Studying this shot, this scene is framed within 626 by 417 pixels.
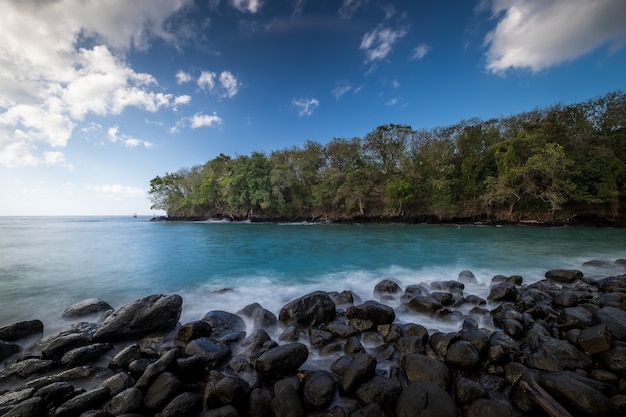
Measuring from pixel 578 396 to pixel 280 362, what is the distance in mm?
3294

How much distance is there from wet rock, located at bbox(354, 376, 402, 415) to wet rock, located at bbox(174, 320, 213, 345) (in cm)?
280

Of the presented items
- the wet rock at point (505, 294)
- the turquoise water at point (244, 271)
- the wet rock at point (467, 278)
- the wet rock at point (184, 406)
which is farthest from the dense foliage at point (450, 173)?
the wet rock at point (184, 406)

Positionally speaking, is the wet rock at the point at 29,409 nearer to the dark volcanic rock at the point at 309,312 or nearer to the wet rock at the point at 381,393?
the dark volcanic rock at the point at 309,312

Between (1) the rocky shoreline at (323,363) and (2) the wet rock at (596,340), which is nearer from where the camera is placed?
(1) the rocky shoreline at (323,363)

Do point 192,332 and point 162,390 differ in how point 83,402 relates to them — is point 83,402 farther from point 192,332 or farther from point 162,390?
point 192,332

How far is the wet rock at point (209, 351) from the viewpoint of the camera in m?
3.42

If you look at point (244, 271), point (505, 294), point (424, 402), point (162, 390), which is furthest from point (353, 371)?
point (244, 271)

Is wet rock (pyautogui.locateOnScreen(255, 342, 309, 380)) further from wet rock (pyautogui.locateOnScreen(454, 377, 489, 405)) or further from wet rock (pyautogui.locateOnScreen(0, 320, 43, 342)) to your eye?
wet rock (pyautogui.locateOnScreen(0, 320, 43, 342))

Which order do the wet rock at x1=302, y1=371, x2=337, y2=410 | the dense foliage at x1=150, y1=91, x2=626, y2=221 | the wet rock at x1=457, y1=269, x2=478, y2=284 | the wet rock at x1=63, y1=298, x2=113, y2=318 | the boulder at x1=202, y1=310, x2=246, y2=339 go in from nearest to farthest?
the wet rock at x1=302, y1=371, x2=337, y2=410, the boulder at x1=202, y1=310, x2=246, y2=339, the wet rock at x1=63, y1=298, x2=113, y2=318, the wet rock at x1=457, y1=269, x2=478, y2=284, the dense foliage at x1=150, y1=91, x2=626, y2=221

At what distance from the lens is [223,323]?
4695 millimetres

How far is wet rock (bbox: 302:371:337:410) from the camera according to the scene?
2756 mm

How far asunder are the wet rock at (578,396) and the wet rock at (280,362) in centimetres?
291

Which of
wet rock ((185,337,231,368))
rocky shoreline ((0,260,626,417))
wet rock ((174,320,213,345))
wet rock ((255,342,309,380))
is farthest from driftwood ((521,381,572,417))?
wet rock ((174,320,213,345))

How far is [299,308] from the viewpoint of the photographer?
15.8 feet
